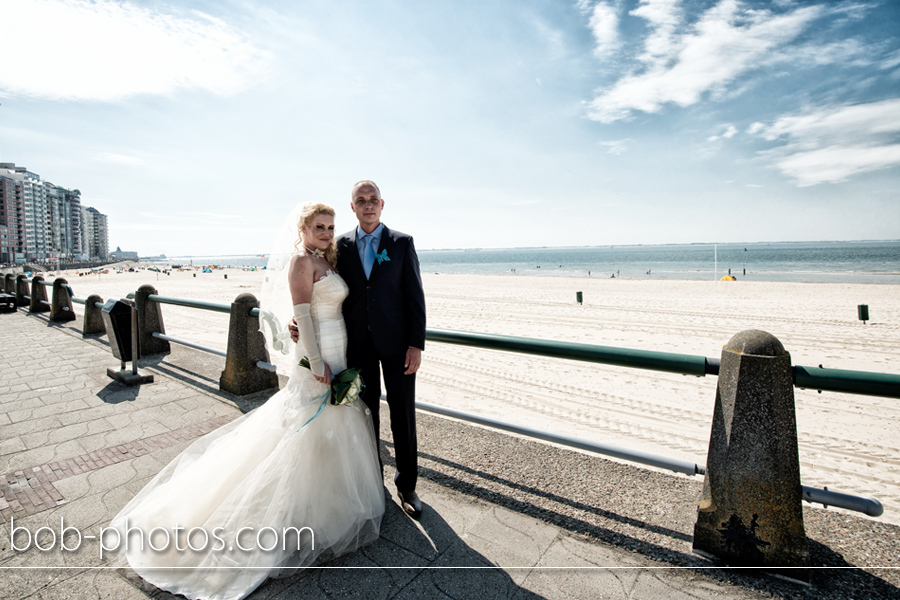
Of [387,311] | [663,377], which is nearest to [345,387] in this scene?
[387,311]

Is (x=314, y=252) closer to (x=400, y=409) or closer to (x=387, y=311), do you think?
(x=387, y=311)

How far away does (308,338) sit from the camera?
2.50 metres

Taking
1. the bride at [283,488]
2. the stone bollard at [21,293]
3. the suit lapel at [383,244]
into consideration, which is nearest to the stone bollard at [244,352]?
the bride at [283,488]

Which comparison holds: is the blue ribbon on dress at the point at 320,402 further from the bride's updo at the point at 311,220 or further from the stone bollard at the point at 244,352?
the stone bollard at the point at 244,352

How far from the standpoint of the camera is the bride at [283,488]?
6.82 ft

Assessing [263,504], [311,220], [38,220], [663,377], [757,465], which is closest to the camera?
[757,465]

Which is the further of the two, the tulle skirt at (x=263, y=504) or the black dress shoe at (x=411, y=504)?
the black dress shoe at (x=411, y=504)

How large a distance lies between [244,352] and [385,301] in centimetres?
271

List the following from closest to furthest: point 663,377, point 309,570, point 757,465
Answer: point 757,465, point 309,570, point 663,377

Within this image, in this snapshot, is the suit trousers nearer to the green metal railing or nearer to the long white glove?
the long white glove

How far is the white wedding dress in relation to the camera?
2064 millimetres

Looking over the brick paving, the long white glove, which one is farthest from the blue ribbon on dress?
the brick paving

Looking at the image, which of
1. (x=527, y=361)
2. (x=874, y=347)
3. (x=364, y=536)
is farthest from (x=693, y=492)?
(x=874, y=347)

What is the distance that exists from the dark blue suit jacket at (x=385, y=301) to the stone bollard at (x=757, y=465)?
5.25 ft
